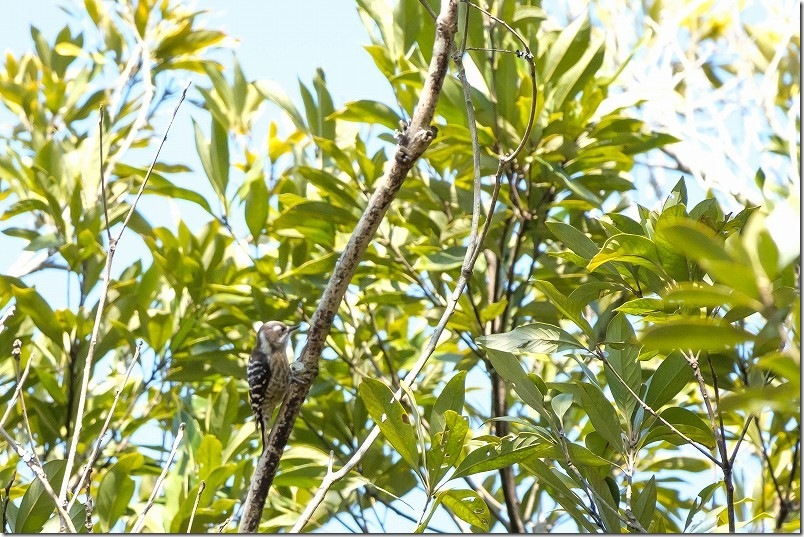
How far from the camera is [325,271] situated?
2910mm

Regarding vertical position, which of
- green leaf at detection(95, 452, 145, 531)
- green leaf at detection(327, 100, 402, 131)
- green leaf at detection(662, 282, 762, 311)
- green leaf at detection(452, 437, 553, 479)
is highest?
green leaf at detection(327, 100, 402, 131)

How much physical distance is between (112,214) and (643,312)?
2.09m

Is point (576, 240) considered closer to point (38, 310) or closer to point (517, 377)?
point (517, 377)

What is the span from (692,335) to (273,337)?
8.40 feet

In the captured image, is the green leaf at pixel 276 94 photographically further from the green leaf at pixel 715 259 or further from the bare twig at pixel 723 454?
the green leaf at pixel 715 259

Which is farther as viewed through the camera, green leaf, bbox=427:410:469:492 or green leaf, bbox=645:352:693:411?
green leaf, bbox=645:352:693:411

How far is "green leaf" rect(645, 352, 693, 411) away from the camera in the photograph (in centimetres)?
200

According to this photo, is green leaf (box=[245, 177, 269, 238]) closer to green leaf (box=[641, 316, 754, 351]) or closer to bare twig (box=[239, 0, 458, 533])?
bare twig (box=[239, 0, 458, 533])

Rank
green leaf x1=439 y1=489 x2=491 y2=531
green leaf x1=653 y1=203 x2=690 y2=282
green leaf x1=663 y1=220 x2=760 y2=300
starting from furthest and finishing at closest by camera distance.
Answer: green leaf x1=439 y1=489 x2=491 y2=531 < green leaf x1=653 y1=203 x2=690 y2=282 < green leaf x1=663 y1=220 x2=760 y2=300

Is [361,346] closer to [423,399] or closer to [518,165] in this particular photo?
[423,399]

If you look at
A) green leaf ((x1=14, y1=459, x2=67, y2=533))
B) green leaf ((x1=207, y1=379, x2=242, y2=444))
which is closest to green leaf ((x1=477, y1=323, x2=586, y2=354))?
green leaf ((x1=14, y1=459, x2=67, y2=533))

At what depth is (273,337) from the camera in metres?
3.37

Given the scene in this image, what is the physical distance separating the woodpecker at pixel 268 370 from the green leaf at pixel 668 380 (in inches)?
58.3

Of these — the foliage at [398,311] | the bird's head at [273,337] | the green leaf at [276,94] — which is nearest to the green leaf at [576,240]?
the foliage at [398,311]
